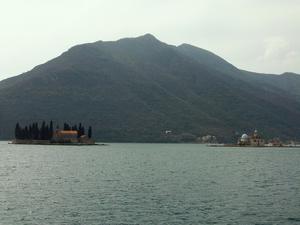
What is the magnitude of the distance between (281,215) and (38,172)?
230 ft

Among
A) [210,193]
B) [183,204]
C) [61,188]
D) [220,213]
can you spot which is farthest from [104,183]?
[220,213]

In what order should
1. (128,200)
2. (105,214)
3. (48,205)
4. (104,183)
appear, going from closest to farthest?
(105,214)
(48,205)
(128,200)
(104,183)

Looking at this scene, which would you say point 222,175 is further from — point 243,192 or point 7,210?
point 7,210

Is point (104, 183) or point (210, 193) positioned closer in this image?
point (210, 193)

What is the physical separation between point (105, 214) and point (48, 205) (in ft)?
33.6

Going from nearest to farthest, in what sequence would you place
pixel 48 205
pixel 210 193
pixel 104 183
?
pixel 48 205 < pixel 210 193 < pixel 104 183

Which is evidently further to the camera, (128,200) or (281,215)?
(128,200)

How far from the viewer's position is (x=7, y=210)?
66500 mm

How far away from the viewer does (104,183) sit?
97625mm

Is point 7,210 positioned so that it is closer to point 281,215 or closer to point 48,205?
point 48,205

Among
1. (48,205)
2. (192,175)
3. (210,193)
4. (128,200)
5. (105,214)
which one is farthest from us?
(192,175)

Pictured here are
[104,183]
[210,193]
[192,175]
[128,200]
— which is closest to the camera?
[128,200]

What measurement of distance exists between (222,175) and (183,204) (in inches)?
1989

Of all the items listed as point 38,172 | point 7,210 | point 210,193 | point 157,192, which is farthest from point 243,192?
point 38,172
